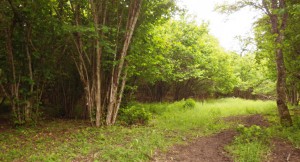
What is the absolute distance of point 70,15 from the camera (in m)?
7.61

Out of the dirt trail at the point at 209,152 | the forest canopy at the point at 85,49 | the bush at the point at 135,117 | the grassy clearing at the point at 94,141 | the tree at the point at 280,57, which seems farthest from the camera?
Answer: the bush at the point at 135,117

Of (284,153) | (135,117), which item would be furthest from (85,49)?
(284,153)

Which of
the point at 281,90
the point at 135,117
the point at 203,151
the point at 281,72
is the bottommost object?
the point at 203,151

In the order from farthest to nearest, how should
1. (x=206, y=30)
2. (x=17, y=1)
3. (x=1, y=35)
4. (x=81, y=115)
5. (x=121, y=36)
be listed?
(x=206, y=30) < (x=81, y=115) < (x=121, y=36) < (x=1, y=35) < (x=17, y=1)

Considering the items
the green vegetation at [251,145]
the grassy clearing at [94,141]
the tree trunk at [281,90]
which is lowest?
the grassy clearing at [94,141]

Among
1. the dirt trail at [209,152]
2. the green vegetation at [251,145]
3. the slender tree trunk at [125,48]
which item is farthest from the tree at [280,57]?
the slender tree trunk at [125,48]

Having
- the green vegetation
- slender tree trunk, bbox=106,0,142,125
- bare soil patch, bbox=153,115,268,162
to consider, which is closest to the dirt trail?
bare soil patch, bbox=153,115,268,162

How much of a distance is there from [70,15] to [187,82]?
13.1m

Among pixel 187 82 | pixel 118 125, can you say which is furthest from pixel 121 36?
pixel 187 82

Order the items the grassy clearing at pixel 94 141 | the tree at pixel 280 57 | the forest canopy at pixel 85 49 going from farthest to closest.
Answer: the tree at pixel 280 57 < the forest canopy at pixel 85 49 < the grassy clearing at pixel 94 141

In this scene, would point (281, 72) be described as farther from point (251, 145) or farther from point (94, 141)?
point (94, 141)

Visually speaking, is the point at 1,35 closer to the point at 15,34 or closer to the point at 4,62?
the point at 15,34

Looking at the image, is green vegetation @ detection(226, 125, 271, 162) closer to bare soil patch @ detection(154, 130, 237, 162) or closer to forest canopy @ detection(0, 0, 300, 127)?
bare soil patch @ detection(154, 130, 237, 162)

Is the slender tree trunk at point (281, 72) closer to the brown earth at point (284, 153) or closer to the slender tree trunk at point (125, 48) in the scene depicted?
the brown earth at point (284, 153)
